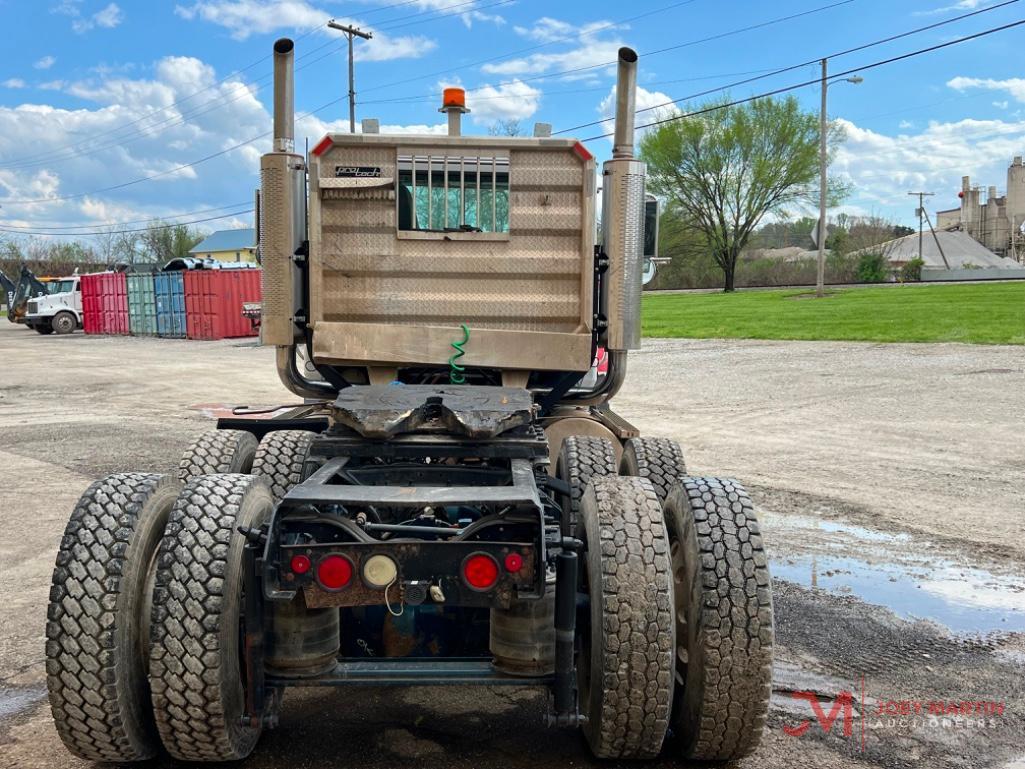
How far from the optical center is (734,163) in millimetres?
61312

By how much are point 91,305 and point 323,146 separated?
3857 cm

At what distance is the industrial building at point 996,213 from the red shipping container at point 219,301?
8712cm

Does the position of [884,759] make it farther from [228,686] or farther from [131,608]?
[131,608]

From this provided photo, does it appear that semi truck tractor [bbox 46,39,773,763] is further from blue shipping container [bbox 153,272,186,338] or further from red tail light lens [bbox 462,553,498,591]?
blue shipping container [bbox 153,272,186,338]

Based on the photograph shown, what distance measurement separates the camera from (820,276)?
139 feet

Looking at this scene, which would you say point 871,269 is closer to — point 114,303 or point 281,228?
point 114,303

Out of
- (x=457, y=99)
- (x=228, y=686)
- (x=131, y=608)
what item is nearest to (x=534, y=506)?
(x=228, y=686)

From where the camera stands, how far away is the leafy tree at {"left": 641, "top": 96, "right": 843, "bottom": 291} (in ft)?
198

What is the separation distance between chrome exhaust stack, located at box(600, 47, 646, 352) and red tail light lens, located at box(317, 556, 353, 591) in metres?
3.29

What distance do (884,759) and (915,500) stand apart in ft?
15.3

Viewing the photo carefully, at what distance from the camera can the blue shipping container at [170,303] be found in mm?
36375

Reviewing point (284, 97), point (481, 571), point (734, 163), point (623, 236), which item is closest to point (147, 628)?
point (481, 571)

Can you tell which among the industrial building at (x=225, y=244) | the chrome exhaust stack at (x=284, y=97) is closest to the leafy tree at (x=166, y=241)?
the industrial building at (x=225, y=244)

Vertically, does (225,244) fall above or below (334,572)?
above
